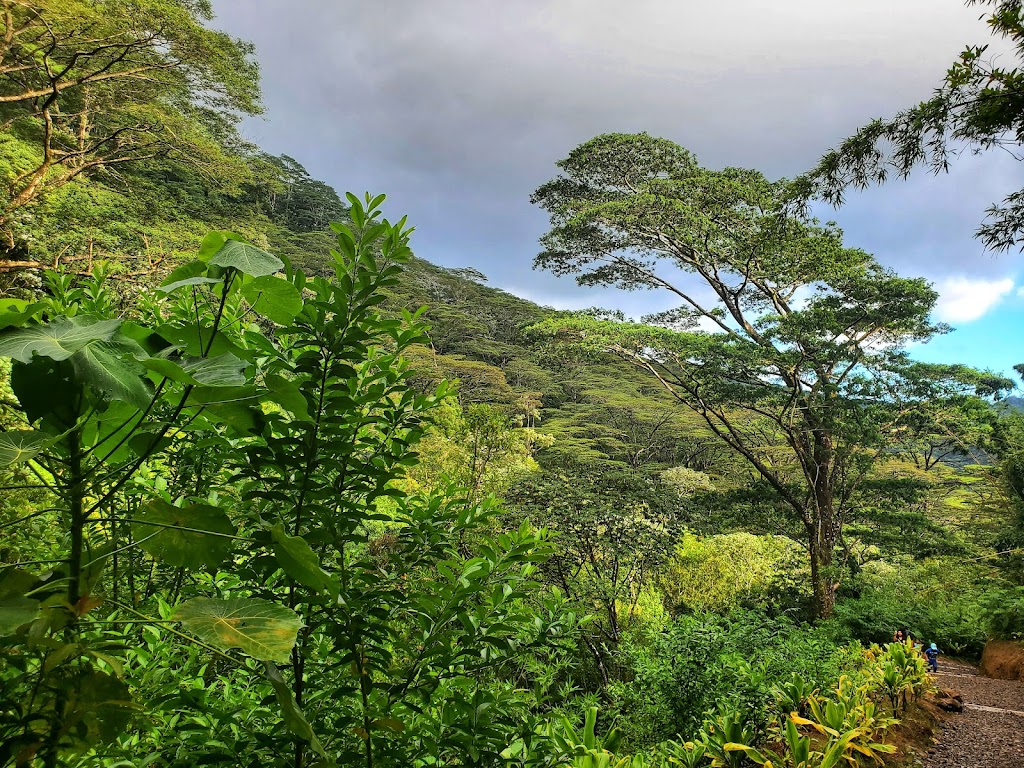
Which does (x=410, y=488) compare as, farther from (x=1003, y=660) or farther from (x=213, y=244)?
(x=1003, y=660)

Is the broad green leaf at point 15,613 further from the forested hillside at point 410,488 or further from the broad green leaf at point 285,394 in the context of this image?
the broad green leaf at point 285,394

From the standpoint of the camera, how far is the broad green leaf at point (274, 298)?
55cm

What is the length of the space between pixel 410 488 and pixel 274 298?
9783mm

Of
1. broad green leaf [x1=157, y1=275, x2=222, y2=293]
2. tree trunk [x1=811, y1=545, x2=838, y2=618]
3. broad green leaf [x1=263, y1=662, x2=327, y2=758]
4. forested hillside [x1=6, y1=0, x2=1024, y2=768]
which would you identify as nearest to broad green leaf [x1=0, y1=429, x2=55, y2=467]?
forested hillside [x1=6, y1=0, x2=1024, y2=768]

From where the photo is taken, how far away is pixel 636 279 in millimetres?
10484

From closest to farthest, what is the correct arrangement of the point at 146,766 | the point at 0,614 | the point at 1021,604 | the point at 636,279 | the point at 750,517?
the point at 0,614 < the point at 146,766 < the point at 1021,604 < the point at 750,517 < the point at 636,279

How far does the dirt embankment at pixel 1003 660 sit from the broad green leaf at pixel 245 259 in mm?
11377

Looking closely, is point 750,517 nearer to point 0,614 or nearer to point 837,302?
point 837,302

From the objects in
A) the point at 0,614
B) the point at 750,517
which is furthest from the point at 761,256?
the point at 0,614

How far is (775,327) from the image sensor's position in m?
8.48

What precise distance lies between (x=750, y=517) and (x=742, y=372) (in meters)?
2.77

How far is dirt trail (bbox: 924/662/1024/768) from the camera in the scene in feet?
12.6

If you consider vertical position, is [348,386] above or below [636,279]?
below

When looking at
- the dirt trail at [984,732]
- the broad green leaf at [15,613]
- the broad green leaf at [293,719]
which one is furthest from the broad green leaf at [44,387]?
the dirt trail at [984,732]
